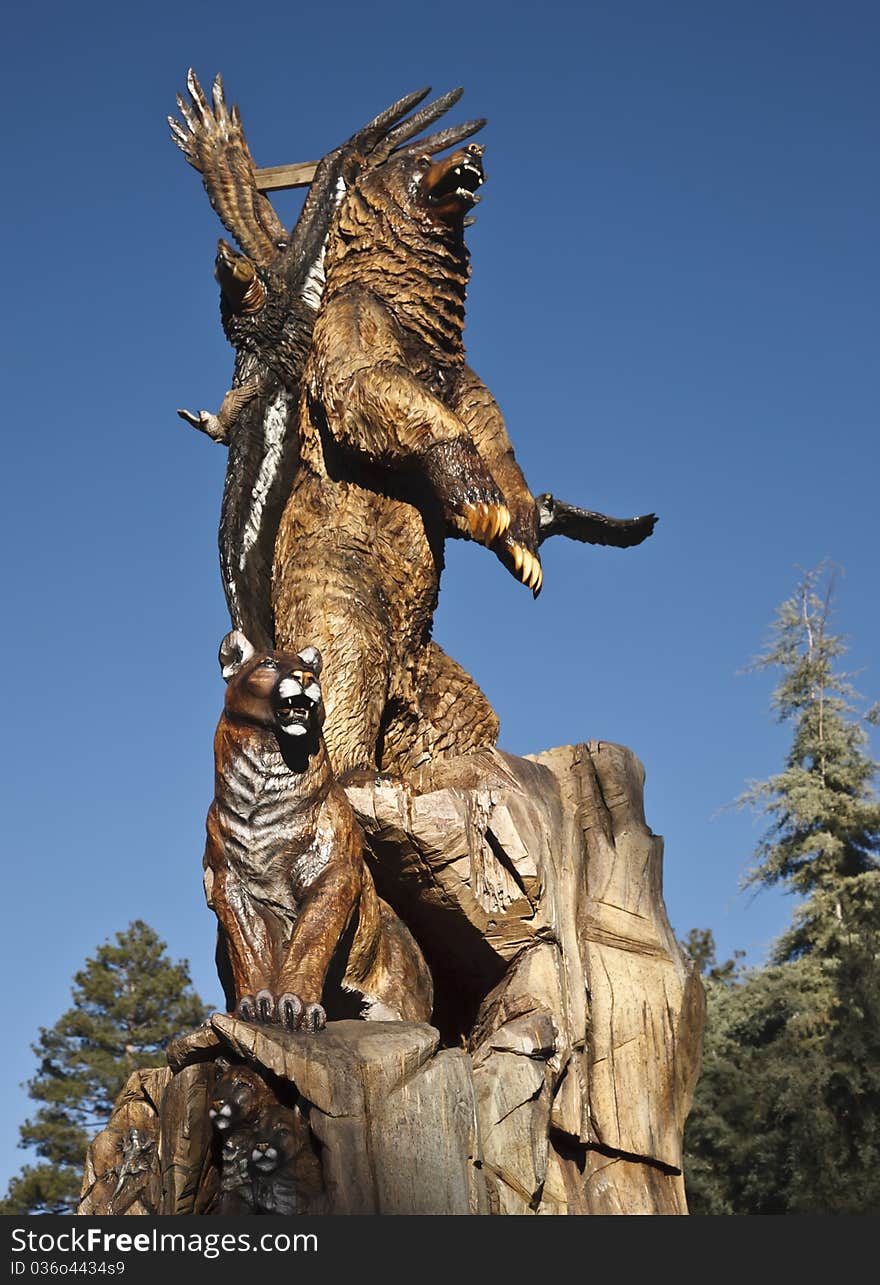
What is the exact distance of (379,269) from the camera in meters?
6.61

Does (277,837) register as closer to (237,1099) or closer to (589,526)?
(237,1099)

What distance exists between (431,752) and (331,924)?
1.56 metres

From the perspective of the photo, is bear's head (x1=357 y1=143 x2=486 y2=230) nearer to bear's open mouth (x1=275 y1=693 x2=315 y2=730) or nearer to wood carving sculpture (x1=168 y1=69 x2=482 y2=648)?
wood carving sculpture (x1=168 y1=69 x2=482 y2=648)

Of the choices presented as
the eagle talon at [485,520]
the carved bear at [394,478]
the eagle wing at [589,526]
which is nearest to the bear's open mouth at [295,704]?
the carved bear at [394,478]

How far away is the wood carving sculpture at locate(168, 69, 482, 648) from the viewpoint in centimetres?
678

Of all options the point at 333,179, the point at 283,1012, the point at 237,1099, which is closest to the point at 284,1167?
the point at 237,1099

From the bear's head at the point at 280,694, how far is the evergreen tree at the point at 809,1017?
11775 millimetres

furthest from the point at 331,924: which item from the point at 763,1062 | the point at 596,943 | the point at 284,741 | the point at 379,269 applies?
the point at 763,1062

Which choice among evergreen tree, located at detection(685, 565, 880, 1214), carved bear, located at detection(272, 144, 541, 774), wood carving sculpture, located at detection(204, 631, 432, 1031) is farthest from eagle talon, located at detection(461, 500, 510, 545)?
evergreen tree, located at detection(685, 565, 880, 1214)

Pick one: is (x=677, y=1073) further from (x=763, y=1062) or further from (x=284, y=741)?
(x=763, y=1062)

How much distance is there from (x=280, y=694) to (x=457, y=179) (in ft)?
8.50

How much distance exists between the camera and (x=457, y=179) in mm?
6480

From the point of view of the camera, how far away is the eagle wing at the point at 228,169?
7.55 meters

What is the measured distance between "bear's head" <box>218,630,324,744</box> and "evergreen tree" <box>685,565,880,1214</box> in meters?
11.8
